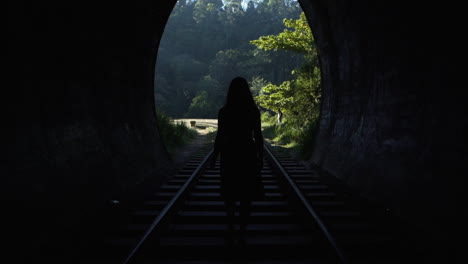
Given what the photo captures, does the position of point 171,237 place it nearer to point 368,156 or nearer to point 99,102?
point 99,102

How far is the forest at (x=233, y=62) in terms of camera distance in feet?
42.9

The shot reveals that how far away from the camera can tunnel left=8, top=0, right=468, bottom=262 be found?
2932 mm

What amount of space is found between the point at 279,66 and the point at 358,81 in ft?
214

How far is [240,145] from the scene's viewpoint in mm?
2861

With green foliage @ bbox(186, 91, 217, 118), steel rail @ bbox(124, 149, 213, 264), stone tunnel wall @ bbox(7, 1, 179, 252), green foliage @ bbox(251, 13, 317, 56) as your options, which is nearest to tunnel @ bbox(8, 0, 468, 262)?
stone tunnel wall @ bbox(7, 1, 179, 252)

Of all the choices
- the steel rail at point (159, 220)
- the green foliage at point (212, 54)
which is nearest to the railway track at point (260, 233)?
the steel rail at point (159, 220)

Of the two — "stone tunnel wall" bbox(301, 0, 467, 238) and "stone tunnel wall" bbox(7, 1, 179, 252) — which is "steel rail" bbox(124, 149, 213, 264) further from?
"stone tunnel wall" bbox(301, 0, 467, 238)

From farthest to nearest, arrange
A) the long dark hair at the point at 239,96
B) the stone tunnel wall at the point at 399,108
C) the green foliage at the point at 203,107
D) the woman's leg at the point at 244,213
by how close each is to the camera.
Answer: the green foliage at the point at 203,107 → the stone tunnel wall at the point at 399,108 → the woman's leg at the point at 244,213 → the long dark hair at the point at 239,96

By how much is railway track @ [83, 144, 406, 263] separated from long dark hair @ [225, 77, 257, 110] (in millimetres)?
1383

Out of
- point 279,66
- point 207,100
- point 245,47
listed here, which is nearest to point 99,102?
point 207,100

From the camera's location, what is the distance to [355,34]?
523 cm

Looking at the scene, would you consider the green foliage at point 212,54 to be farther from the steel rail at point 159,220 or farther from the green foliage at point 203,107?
the steel rail at point 159,220

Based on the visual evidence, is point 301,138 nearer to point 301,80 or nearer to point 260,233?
point 301,80

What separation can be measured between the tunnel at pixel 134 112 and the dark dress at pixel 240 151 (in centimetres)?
179
